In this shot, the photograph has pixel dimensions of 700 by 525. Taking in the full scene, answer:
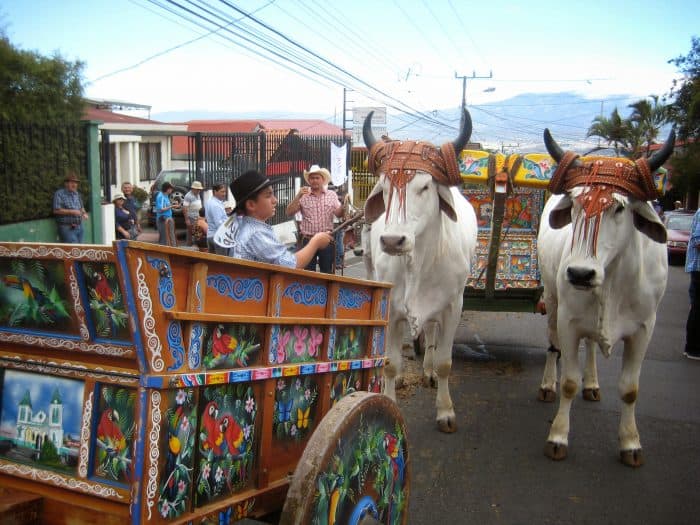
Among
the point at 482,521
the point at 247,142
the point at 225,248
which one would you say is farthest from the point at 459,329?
the point at 247,142

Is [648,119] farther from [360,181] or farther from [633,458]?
[633,458]

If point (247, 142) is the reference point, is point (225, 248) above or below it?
below

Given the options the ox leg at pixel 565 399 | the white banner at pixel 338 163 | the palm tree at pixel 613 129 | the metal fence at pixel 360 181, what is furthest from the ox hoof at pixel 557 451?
the palm tree at pixel 613 129

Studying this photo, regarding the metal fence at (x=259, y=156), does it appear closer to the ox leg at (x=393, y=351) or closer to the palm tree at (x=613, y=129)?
the ox leg at (x=393, y=351)

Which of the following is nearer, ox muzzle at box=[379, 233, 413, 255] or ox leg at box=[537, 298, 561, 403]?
ox muzzle at box=[379, 233, 413, 255]

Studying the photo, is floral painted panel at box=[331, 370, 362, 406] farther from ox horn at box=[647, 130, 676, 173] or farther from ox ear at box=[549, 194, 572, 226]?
ox horn at box=[647, 130, 676, 173]

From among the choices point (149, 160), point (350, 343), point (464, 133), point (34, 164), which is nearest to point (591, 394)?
point (464, 133)

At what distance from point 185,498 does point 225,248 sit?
4.97 feet

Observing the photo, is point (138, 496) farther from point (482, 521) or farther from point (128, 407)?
point (482, 521)

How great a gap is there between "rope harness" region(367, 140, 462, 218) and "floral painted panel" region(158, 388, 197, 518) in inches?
106

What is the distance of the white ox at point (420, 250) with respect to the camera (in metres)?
4.74

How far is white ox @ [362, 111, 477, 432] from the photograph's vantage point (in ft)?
15.6

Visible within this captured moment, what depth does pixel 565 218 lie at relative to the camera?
493 centimetres

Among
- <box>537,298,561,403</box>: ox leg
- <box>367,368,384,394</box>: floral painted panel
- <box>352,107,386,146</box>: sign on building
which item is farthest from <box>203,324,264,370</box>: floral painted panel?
<box>352,107,386,146</box>: sign on building
